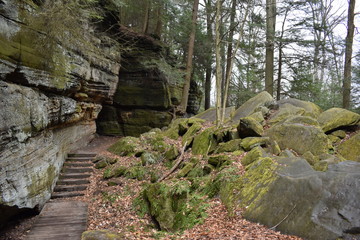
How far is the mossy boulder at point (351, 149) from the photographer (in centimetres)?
631

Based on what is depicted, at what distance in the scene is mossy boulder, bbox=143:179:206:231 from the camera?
526 centimetres

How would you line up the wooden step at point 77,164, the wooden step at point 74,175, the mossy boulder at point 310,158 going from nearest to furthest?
the mossy boulder at point 310,158 → the wooden step at point 74,175 → the wooden step at point 77,164

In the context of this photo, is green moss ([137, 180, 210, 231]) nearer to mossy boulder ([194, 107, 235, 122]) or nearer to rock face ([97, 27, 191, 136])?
mossy boulder ([194, 107, 235, 122])

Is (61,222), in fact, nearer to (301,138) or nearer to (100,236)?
(100,236)

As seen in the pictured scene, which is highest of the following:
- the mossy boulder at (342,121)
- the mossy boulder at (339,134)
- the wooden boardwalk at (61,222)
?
the mossy boulder at (342,121)

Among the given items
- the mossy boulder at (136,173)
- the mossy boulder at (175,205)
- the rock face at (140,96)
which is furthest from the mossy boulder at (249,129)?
the rock face at (140,96)

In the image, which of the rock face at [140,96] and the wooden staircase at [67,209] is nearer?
the wooden staircase at [67,209]

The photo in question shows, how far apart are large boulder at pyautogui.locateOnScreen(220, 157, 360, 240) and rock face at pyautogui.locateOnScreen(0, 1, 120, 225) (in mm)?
5616

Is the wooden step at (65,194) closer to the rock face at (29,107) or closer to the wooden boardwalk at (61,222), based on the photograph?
the rock face at (29,107)

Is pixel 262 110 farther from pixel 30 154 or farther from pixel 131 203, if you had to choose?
pixel 30 154

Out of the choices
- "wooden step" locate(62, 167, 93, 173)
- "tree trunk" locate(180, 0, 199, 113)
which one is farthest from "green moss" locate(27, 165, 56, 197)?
"tree trunk" locate(180, 0, 199, 113)

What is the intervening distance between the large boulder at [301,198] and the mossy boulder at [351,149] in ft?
5.36

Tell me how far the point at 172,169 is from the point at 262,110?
5.26m

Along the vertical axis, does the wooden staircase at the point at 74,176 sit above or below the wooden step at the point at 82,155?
below
